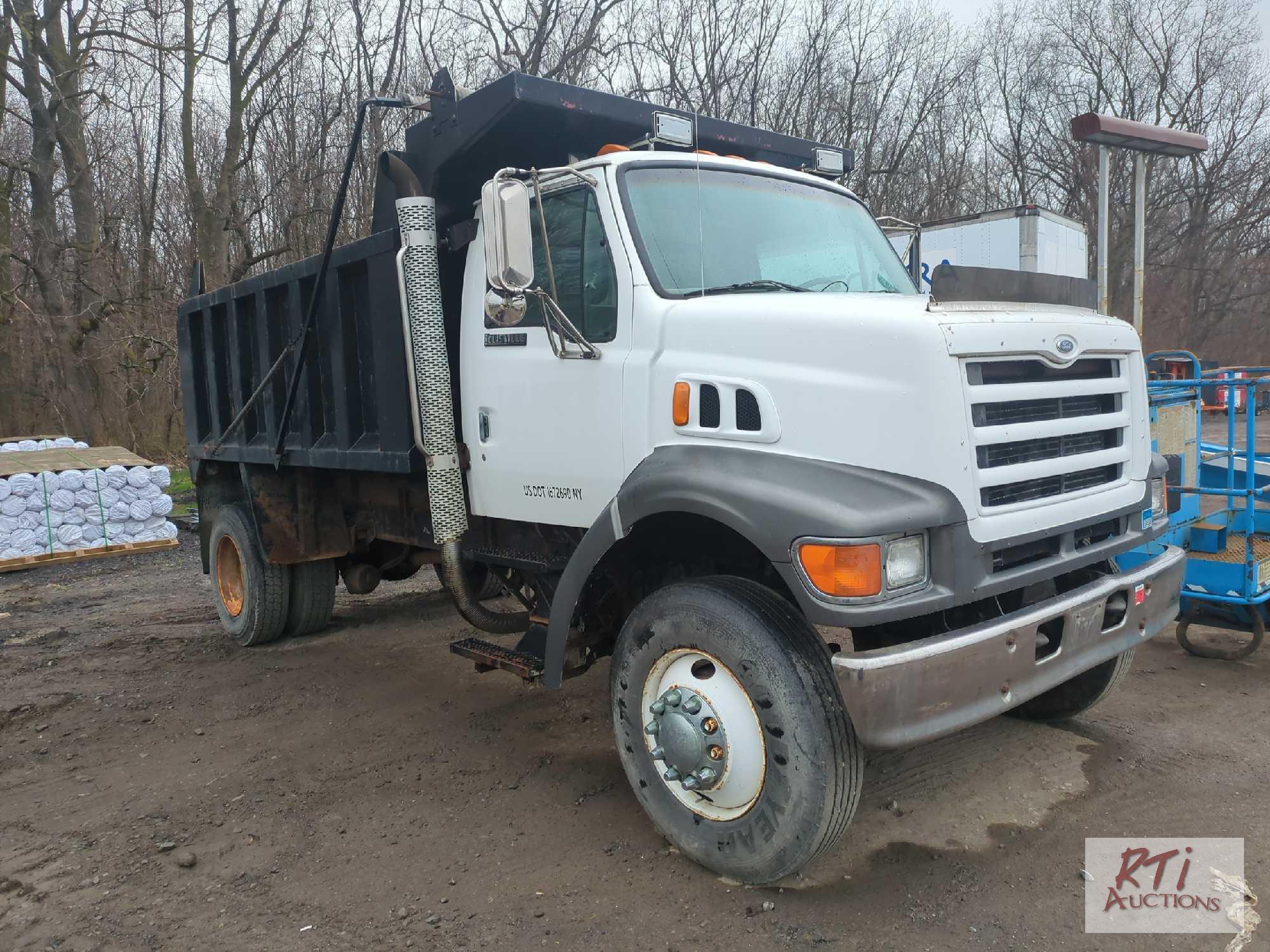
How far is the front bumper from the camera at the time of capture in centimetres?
292

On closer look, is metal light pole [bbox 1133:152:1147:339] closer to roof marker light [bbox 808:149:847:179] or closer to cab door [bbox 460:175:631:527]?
roof marker light [bbox 808:149:847:179]

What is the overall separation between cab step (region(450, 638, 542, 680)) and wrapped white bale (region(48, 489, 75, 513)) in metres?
7.90

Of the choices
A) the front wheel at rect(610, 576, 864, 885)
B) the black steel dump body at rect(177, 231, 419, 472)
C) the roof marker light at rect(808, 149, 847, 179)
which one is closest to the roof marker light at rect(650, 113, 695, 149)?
the roof marker light at rect(808, 149, 847, 179)

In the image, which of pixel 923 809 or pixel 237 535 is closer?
pixel 923 809

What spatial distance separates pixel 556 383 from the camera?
13.4 feet

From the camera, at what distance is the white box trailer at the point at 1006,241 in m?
13.2

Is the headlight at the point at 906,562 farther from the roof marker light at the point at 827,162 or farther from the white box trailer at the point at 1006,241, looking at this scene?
the white box trailer at the point at 1006,241

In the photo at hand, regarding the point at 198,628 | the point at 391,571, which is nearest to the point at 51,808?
the point at 391,571

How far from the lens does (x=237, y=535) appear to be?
6.97m

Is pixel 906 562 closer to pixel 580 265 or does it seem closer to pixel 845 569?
pixel 845 569

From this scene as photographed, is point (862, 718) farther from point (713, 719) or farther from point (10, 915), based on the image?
point (10, 915)

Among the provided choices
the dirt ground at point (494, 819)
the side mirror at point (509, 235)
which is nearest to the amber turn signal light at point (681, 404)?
the side mirror at point (509, 235)

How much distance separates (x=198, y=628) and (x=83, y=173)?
1537 cm

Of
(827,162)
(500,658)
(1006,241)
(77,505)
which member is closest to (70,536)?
(77,505)
